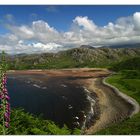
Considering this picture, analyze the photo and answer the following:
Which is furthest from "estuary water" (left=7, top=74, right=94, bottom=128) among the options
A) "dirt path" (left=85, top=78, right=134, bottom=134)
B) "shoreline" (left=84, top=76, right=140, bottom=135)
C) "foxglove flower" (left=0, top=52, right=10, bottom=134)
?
"foxglove flower" (left=0, top=52, right=10, bottom=134)

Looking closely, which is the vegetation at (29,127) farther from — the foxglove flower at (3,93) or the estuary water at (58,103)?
the estuary water at (58,103)

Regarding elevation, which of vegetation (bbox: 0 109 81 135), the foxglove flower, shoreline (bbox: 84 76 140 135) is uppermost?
the foxglove flower

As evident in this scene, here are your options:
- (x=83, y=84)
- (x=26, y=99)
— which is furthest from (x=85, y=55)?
(x=26, y=99)

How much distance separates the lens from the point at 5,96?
1373 cm

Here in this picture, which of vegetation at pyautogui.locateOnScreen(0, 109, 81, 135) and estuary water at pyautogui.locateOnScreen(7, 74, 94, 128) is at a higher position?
vegetation at pyautogui.locateOnScreen(0, 109, 81, 135)

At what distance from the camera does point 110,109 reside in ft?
178

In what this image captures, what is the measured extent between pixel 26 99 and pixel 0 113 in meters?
46.9

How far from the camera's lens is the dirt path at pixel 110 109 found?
45.1 meters

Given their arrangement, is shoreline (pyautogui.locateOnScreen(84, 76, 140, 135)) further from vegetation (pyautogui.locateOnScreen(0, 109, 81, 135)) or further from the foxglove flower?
the foxglove flower

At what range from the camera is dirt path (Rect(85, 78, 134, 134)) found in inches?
1776

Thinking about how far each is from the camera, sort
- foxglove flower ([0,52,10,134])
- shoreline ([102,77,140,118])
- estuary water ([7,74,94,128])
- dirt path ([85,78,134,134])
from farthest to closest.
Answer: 1. shoreline ([102,77,140,118])
2. estuary water ([7,74,94,128])
3. dirt path ([85,78,134,134])
4. foxglove flower ([0,52,10,134])

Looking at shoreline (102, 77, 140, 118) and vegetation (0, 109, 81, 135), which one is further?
shoreline (102, 77, 140, 118)

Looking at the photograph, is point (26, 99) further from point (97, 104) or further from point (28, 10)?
point (28, 10)

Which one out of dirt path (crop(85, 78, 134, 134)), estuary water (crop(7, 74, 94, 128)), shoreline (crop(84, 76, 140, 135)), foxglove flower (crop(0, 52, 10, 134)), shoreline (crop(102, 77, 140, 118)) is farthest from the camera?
shoreline (crop(102, 77, 140, 118))
